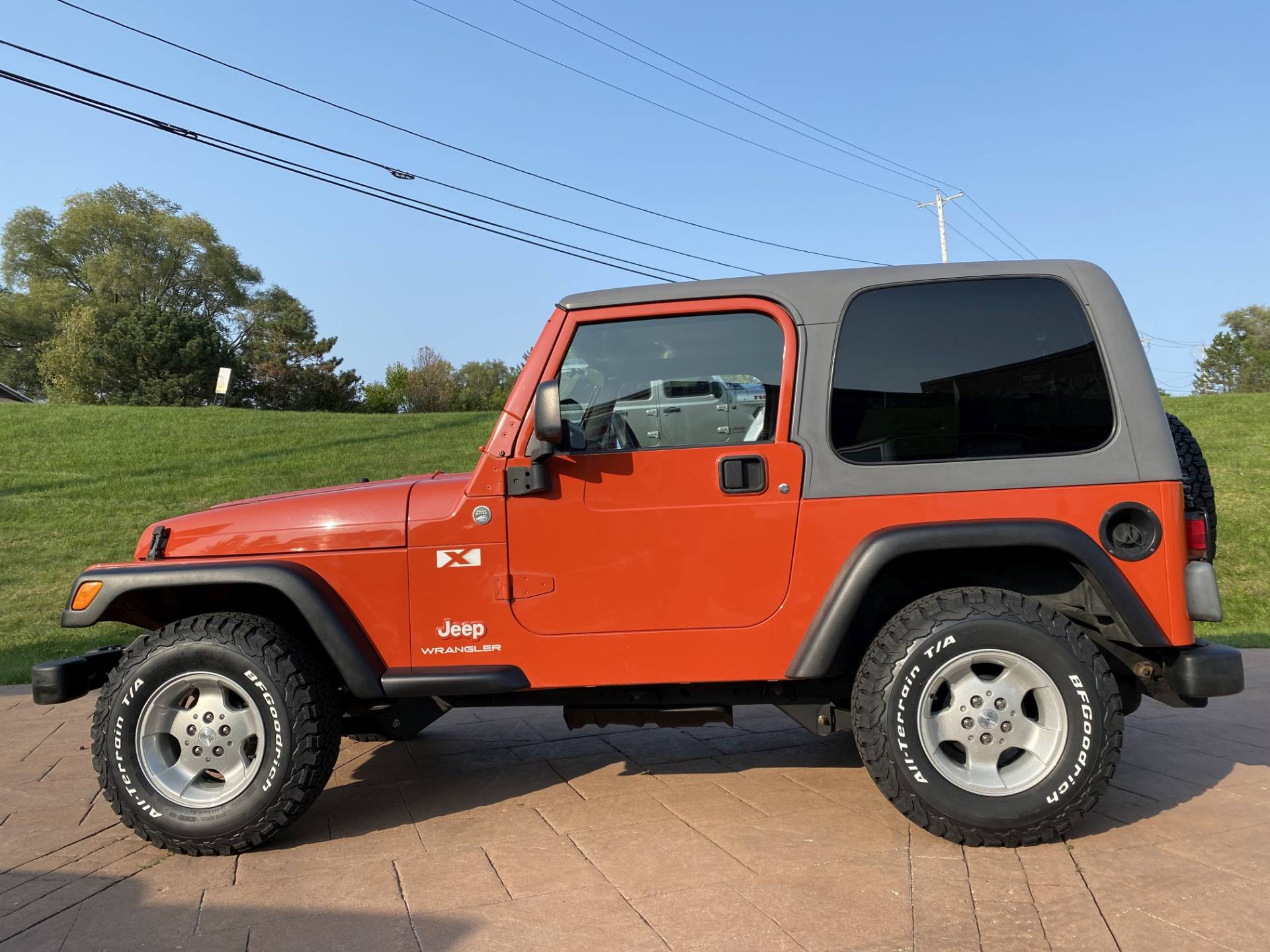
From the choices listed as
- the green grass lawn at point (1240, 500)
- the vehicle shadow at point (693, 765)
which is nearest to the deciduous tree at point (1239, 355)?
the green grass lawn at point (1240, 500)

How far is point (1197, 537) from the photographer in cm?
331

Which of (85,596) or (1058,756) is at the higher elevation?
(85,596)

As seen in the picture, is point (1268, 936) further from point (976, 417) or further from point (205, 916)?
point (205, 916)

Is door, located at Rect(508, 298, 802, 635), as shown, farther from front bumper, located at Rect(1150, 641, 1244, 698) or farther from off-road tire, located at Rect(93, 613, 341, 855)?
front bumper, located at Rect(1150, 641, 1244, 698)

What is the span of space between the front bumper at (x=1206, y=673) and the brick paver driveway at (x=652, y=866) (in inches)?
21.8

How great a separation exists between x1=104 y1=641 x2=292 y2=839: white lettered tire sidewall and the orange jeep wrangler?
0.01 m

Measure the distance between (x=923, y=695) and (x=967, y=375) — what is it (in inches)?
45.9

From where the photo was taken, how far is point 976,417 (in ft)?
11.1

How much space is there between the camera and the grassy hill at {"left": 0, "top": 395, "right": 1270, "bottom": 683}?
9289 mm

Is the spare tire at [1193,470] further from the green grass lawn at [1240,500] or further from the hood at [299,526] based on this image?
the green grass lawn at [1240,500]

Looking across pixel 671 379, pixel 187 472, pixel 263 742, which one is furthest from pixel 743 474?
pixel 187 472

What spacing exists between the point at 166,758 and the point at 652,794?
6.37 ft

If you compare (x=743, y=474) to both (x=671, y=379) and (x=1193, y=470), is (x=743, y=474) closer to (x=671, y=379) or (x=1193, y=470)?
(x=671, y=379)

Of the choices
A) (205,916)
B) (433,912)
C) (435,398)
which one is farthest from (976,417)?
(435,398)
